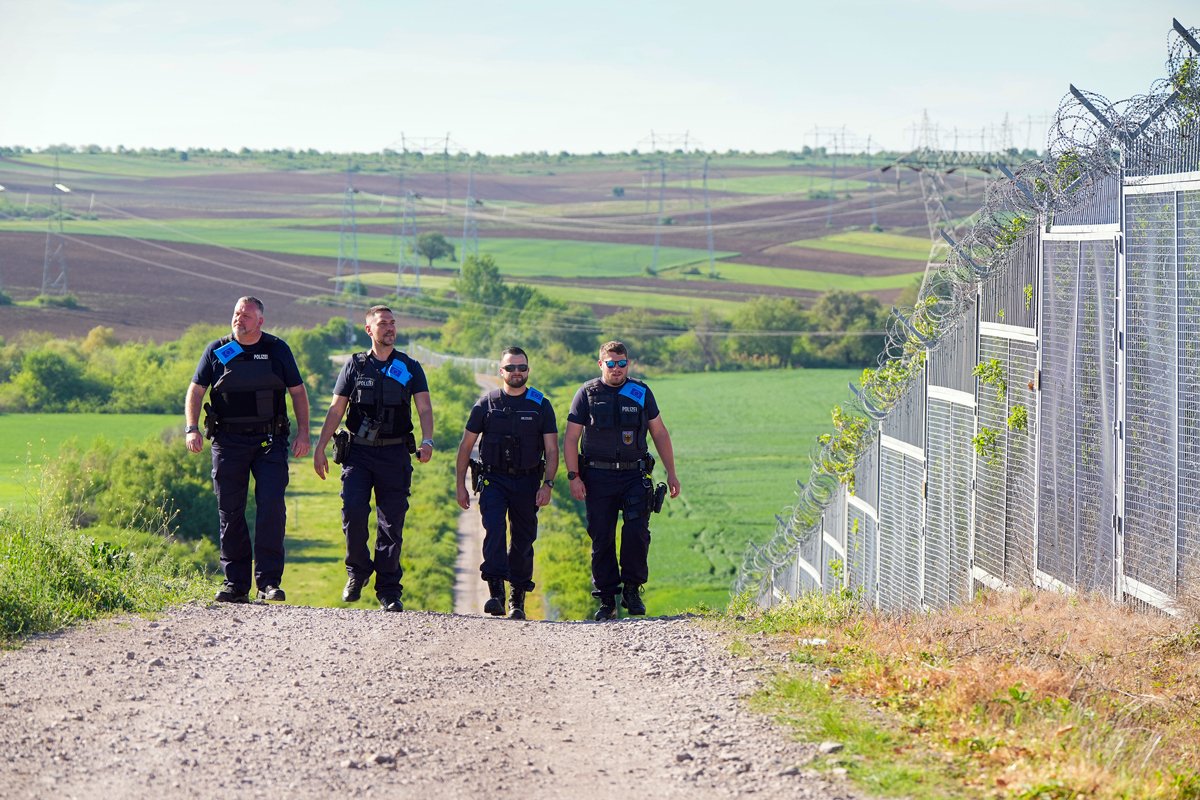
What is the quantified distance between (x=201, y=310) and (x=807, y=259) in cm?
5978

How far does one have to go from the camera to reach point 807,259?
14412 cm

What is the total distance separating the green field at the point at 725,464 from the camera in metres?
46.1

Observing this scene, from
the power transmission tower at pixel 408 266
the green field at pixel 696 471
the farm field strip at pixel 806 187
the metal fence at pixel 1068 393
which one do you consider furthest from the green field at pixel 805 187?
the metal fence at pixel 1068 393

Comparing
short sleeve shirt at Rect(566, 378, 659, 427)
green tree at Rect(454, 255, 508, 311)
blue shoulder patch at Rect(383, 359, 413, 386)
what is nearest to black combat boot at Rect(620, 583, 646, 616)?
short sleeve shirt at Rect(566, 378, 659, 427)

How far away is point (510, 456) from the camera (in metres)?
11.0

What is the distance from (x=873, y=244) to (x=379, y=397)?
14180 cm

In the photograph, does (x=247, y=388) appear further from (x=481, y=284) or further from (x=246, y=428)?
(x=481, y=284)

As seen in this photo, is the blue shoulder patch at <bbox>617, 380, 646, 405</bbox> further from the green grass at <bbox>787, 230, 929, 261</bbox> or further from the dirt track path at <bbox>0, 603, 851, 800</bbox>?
the green grass at <bbox>787, 230, 929, 261</bbox>

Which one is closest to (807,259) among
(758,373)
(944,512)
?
(758,373)

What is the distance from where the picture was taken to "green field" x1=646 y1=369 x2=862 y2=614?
4609 cm

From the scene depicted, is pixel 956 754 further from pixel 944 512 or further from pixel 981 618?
pixel 944 512

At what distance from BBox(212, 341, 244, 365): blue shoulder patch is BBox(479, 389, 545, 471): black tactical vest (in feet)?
6.38

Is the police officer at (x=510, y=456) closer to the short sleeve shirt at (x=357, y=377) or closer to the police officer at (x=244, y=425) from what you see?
the short sleeve shirt at (x=357, y=377)

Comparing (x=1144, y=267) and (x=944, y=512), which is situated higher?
(x=1144, y=267)
